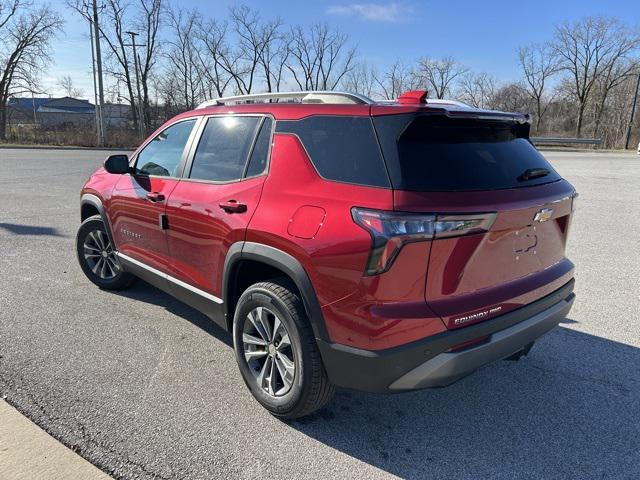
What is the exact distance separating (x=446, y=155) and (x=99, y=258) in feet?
12.8

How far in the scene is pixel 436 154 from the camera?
2.28 meters

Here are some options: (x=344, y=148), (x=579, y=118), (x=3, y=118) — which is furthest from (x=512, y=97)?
(x=344, y=148)

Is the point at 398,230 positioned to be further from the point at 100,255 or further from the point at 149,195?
the point at 100,255

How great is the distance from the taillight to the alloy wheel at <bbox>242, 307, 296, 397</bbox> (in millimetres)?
770

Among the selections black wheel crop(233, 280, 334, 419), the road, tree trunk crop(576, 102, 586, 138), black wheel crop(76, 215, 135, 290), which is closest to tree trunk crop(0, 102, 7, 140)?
black wheel crop(76, 215, 135, 290)

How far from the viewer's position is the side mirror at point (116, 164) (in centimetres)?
392

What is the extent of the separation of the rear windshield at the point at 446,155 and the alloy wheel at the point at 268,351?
1.10 metres

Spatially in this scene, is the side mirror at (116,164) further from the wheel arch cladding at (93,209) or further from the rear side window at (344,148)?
the rear side window at (344,148)

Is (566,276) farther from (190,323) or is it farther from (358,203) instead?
(190,323)

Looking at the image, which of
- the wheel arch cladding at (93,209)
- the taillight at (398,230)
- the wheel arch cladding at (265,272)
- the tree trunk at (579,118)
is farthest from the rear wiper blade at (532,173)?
the tree trunk at (579,118)

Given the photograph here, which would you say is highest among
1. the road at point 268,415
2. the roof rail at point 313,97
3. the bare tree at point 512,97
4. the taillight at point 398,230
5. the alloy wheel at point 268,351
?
the bare tree at point 512,97

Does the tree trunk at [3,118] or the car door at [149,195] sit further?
the tree trunk at [3,118]

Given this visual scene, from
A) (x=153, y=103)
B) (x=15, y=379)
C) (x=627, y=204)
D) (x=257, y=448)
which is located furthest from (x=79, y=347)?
(x=153, y=103)

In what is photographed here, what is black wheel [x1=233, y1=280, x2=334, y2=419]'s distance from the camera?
246 cm
